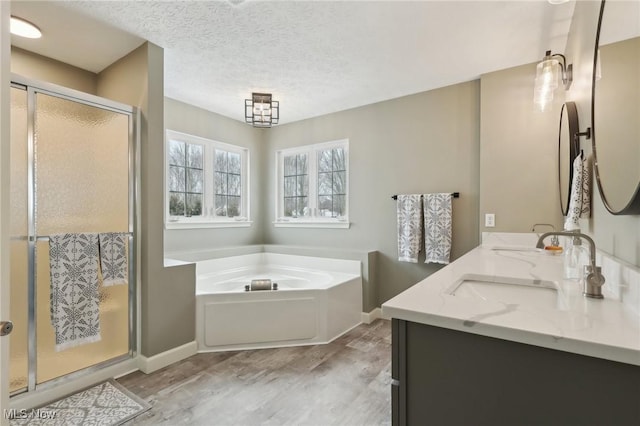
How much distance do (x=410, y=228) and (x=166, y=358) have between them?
250 centimetres

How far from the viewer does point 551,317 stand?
783mm

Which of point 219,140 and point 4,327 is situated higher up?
point 219,140

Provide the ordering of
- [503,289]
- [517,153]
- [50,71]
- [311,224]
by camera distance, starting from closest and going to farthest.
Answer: [503,289] < [50,71] < [517,153] < [311,224]

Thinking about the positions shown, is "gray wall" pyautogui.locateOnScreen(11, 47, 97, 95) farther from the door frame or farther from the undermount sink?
the undermount sink

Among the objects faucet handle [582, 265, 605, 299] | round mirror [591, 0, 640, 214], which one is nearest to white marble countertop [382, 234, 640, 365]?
faucet handle [582, 265, 605, 299]

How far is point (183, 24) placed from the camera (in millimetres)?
2105

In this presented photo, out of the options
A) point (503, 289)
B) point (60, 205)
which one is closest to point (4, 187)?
point (60, 205)

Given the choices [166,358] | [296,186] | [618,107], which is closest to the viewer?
[618,107]

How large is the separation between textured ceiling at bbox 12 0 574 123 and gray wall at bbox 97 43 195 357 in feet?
0.66

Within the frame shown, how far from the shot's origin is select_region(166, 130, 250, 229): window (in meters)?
3.43

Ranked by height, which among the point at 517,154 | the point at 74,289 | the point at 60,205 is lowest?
the point at 74,289

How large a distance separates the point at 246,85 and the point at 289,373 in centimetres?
266

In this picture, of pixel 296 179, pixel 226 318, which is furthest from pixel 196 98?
pixel 226 318

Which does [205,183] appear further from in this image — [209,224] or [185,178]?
[209,224]
